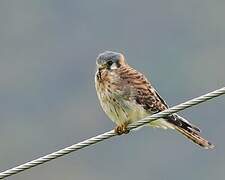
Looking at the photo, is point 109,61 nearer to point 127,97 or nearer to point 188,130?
point 127,97

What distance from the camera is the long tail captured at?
10.5 metres

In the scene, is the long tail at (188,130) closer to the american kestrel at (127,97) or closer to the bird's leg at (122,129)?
the american kestrel at (127,97)

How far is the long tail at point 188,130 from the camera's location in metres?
10.5

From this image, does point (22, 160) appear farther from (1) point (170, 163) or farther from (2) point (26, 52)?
(2) point (26, 52)

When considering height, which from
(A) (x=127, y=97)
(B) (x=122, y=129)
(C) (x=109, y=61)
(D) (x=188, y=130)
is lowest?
(D) (x=188, y=130)

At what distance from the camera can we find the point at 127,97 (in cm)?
1076

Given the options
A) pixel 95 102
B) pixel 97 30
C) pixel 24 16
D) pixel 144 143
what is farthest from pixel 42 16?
pixel 144 143

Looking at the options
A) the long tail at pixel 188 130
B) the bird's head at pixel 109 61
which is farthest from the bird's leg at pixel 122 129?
the bird's head at pixel 109 61

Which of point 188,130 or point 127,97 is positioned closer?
Result: point 188,130

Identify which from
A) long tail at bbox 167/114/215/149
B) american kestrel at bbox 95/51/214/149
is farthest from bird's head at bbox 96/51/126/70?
long tail at bbox 167/114/215/149

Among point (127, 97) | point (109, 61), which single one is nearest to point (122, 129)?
point (127, 97)

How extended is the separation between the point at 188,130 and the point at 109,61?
0.85 meters

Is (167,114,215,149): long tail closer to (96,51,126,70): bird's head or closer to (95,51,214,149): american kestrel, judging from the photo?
(95,51,214,149): american kestrel

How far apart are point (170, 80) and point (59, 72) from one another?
8.94 meters
